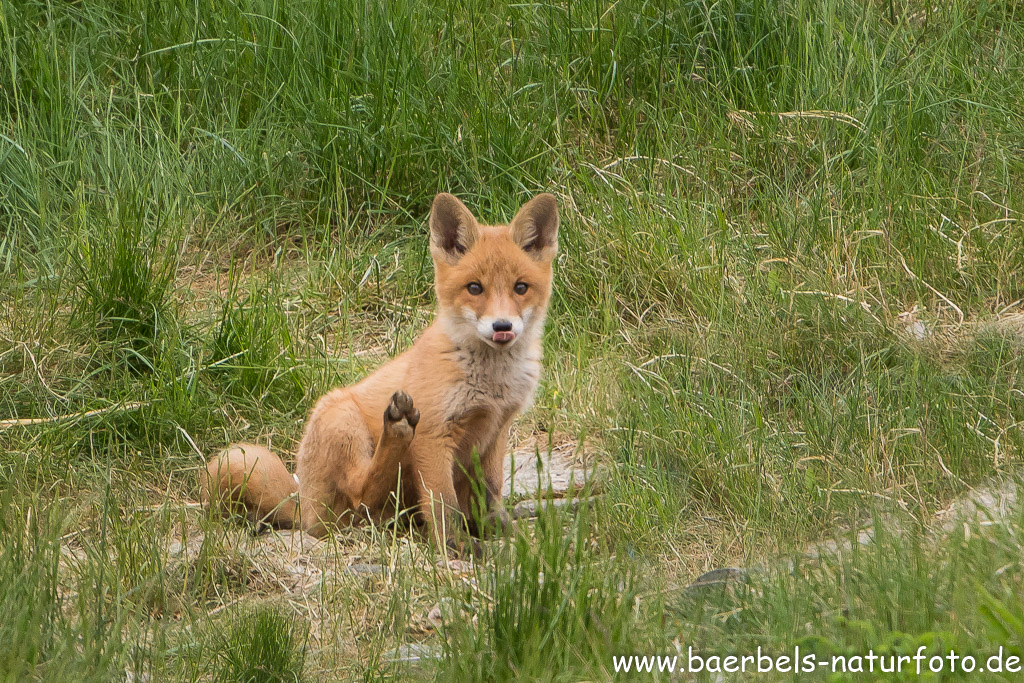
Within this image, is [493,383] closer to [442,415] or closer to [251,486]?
[442,415]

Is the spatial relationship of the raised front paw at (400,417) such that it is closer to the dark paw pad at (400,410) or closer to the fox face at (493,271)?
the dark paw pad at (400,410)

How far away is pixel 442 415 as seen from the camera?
412 centimetres

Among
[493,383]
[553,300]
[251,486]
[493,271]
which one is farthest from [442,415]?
[553,300]

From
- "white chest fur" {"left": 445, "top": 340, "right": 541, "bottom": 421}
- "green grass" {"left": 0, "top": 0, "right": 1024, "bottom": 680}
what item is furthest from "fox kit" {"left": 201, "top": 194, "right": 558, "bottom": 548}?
"green grass" {"left": 0, "top": 0, "right": 1024, "bottom": 680}

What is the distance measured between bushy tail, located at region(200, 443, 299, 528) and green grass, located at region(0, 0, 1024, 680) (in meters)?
0.19

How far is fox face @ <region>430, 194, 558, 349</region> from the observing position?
13.6ft

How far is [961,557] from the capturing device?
2.87 m

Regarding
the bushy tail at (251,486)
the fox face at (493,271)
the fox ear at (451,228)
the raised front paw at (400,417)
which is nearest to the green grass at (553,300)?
the bushy tail at (251,486)

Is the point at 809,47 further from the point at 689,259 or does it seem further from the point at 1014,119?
the point at 689,259

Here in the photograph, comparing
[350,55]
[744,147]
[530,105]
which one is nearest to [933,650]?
[744,147]

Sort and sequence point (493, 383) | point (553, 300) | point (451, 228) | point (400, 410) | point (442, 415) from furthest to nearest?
1. point (553, 300)
2. point (451, 228)
3. point (493, 383)
4. point (442, 415)
5. point (400, 410)

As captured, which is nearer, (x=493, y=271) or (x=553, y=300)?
(x=493, y=271)

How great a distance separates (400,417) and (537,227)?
1107mm

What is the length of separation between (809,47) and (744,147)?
2.47 ft
